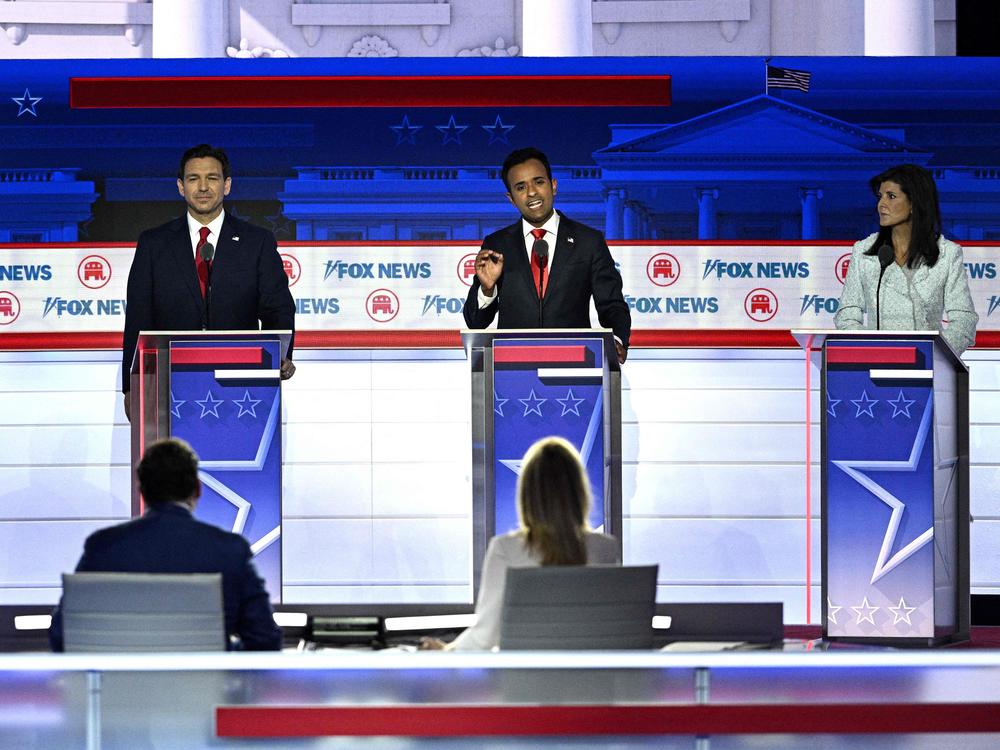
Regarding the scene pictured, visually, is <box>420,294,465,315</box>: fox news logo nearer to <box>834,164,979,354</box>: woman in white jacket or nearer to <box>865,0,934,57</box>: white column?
<box>834,164,979,354</box>: woman in white jacket

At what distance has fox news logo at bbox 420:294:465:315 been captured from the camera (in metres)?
6.73

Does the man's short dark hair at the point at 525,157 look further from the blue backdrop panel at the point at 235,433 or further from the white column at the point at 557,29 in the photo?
the white column at the point at 557,29

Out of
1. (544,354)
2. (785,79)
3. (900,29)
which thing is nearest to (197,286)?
(544,354)

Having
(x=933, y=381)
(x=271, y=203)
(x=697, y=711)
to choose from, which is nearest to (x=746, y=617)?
(x=933, y=381)

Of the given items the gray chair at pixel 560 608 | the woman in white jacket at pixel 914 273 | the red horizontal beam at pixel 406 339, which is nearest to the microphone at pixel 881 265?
the woman in white jacket at pixel 914 273

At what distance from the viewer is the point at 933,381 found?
4.14m

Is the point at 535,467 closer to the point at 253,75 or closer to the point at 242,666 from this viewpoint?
the point at 242,666

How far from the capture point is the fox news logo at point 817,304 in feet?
22.0

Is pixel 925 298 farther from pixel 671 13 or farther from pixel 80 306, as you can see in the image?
pixel 671 13

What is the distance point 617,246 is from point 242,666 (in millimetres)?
4722

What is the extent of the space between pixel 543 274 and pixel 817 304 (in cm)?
238

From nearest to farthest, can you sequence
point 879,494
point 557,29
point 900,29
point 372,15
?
point 879,494 < point 900,29 < point 557,29 < point 372,15

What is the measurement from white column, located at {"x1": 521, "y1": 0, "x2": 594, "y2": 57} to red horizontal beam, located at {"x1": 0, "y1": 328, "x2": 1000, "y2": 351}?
3.40 meters

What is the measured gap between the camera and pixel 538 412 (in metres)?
4.20
